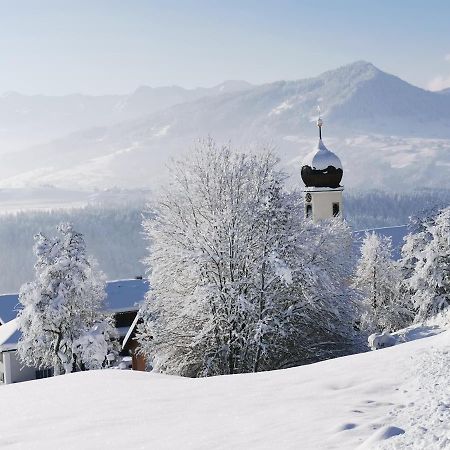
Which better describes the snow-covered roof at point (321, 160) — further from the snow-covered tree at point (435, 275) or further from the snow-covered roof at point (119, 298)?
the snow-covered roof at point (119, 298)

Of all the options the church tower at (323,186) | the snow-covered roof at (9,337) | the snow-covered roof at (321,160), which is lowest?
the snow-covered roof at (9,337)

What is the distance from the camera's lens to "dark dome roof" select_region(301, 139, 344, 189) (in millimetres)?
45531

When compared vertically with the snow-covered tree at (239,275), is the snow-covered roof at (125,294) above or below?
below

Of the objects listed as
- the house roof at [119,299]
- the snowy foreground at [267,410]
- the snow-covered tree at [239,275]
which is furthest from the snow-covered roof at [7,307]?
the snowy foreground at [267,410]

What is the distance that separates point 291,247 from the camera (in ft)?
71.7

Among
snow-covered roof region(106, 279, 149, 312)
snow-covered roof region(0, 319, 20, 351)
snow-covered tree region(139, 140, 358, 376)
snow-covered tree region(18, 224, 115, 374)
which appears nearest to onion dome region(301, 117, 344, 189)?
snow-covered roof region(106, 279, 149, 312)

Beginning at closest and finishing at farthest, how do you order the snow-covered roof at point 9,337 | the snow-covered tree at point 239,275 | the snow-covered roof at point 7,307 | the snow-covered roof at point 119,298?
the snow-covered tree at point 239,275, the snow-covered roof at point 9,337, the snow-covered roof at point 119,298, the snow-covered roof at point 7,307

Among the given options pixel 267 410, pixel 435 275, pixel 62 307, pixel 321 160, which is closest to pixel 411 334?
pixel 267 410

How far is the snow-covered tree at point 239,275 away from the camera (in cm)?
2142

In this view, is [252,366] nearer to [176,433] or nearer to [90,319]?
[176,433]

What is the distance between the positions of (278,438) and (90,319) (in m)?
26.7

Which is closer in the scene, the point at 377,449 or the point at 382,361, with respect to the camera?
the point at 377,449

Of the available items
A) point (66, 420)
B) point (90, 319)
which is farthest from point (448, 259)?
point (66, 420)

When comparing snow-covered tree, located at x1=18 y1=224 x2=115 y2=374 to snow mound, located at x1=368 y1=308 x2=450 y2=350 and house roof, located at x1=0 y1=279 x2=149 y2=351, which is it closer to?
snow mound, located at x1=368 y1=308 x2=450 y2=350
